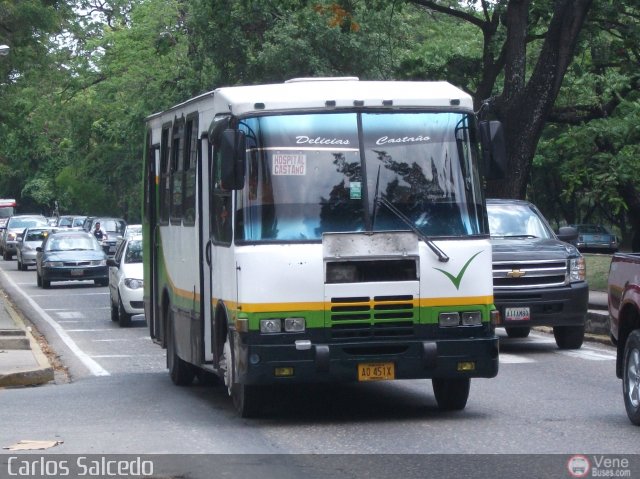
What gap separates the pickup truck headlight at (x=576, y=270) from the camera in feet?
59.2

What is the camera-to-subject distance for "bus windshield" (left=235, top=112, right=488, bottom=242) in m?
11.0

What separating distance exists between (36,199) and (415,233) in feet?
299

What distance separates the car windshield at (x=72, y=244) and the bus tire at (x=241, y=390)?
28250 millimetres

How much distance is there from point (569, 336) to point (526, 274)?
1.19 meters

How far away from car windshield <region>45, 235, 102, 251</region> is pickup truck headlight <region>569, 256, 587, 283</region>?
941 inches

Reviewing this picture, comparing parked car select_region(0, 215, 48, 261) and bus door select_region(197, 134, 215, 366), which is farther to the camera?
parked car select_region(0, 215, 48, 261)

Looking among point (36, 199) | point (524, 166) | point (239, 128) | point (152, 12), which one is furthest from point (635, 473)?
point (36, 199)

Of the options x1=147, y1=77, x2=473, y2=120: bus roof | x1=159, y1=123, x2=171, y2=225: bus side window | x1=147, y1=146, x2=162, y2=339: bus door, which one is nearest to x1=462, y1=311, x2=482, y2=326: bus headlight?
x1=147, y1=77, x2=473, y2=120: bus roof

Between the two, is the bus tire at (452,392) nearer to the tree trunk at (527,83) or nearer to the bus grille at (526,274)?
the bus grille at (526,274)

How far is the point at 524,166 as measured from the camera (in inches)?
1032

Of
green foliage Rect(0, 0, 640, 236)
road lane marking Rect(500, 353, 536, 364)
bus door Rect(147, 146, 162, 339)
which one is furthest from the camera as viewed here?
green foliage Rect(0, 0, 640, 236)

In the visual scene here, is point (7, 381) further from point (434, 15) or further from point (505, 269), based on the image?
point (434, 15)

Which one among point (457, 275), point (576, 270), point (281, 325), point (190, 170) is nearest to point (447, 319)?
point (457, 275)

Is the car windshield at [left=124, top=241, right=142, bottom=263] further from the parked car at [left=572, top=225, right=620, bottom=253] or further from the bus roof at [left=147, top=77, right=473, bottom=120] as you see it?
the parked car at [left=572, top=225, right=620, bottom=253]
